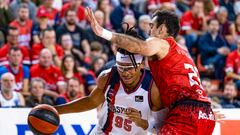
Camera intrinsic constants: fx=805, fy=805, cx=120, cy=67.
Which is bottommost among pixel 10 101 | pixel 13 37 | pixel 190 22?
pixel 10 101

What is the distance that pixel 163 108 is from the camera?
7.83m

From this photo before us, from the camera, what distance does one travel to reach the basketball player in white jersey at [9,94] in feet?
38.1

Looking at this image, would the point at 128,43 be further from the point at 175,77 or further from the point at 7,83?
the point at 7,83

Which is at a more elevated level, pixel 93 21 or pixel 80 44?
pixel 93 21

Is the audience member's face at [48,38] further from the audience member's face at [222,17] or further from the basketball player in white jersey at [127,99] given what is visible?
the basketball player in white jersey at [127,99]

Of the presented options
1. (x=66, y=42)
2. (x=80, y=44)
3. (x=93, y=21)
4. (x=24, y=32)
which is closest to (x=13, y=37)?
(x=24, y=32)

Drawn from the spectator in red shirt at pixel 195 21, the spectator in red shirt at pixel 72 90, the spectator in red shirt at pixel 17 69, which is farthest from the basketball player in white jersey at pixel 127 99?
the spectator in red shirt at pixel 195 21

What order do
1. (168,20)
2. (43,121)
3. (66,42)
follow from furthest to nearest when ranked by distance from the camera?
(66,42) < (43,121) < (168,20)

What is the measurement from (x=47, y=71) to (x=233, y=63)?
11.7 ft

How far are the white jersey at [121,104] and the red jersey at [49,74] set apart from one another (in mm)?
4378

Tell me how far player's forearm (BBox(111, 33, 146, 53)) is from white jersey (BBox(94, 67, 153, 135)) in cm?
99

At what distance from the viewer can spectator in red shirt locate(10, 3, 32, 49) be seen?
13.6m

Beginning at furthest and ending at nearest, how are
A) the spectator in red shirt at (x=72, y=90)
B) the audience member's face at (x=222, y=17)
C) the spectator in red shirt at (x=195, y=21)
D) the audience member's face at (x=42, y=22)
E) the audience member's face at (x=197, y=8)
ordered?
the audience member's face at (x=222, y=17) < the audience member's face at (x=197, y=8) < the spectator in red shirt at (x=195, y=21) < the audience member's face at (x=42, y=22) < the spectator in red shirt at (x=72, y=90)

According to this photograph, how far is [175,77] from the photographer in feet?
24.5
